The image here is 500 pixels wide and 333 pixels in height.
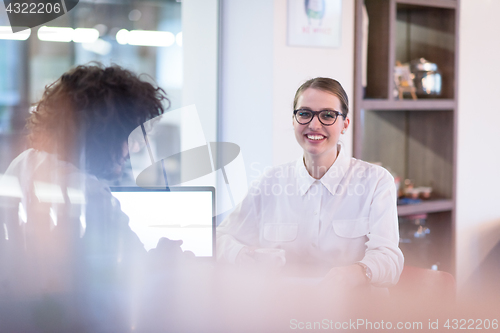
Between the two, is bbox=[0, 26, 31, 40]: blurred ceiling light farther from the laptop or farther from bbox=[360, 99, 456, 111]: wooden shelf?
bbox=[360, 99, 456, 111]: wooden shelf

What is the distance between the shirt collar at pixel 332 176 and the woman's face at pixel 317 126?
7 cm

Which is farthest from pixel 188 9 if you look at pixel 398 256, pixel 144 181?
pixel 398 256

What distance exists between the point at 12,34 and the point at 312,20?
702 mm

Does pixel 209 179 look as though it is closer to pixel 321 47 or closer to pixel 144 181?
pixel 144 181

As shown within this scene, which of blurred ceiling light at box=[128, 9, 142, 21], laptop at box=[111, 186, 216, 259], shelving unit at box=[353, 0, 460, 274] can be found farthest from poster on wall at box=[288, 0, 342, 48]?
laptop at box=[111, 186, 216, 259]

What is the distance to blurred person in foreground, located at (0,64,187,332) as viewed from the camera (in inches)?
19.4

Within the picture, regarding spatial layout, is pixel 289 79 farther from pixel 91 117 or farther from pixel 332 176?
pixel 91 117

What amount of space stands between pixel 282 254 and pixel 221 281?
0.89 ft

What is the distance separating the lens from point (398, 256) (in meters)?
0.80

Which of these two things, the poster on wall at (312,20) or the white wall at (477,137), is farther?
the white wall at (477,137)

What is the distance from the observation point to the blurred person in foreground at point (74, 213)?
1.62 feet

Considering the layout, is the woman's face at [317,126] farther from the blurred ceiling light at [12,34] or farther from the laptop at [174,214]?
the blurred ceiling light at [12,34]

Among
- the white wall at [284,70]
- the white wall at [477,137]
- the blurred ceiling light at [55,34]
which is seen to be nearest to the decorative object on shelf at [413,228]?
the white wall at [477,137]

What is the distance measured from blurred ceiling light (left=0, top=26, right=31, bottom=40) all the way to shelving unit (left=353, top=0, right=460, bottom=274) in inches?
35.2
